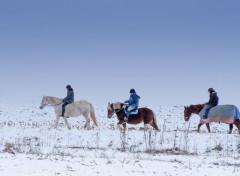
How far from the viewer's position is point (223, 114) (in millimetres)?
20141

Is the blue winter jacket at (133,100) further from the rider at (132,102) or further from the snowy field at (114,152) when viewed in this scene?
the snowy field at (114,152)

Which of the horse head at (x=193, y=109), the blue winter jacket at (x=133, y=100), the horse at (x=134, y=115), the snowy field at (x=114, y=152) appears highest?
the blue winter jacket at (x=133, y=100)

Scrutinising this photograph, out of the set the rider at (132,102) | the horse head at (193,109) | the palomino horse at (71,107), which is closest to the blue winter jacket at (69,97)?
the palomino horse at (71,107)

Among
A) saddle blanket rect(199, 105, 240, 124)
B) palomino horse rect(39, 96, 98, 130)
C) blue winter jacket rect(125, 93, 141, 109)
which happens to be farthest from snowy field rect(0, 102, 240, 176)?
palomino horse rect(39, 96, 98, 130)

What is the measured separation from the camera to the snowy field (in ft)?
27.3

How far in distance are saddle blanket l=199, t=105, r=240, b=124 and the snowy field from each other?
1.33 meters

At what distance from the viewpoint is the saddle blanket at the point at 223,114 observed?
66.0 ft

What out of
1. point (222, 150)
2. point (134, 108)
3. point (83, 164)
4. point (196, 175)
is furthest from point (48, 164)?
point (134, 108)

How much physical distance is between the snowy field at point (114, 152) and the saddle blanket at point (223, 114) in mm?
1332

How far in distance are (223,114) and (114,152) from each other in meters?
8.70

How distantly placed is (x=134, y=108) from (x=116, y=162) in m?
11.1

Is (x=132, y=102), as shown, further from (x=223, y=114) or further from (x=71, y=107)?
(x=223, y=114)

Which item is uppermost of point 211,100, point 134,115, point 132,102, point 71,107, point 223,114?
point 211,100

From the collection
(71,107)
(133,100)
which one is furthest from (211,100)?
(71,107)
